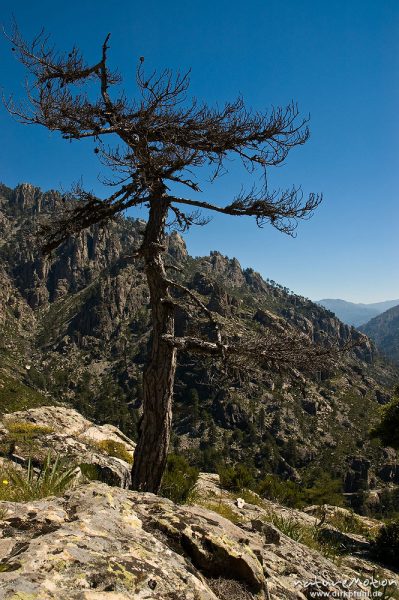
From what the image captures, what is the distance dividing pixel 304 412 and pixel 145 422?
168525 mm

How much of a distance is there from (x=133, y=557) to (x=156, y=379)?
430cm

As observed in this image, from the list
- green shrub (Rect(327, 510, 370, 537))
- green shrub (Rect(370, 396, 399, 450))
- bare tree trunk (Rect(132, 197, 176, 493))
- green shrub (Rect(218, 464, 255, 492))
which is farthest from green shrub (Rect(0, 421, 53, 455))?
green shrub (Rect(370, 396, 399, 450))

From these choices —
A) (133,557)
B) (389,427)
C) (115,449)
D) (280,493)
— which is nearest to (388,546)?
(280,493)

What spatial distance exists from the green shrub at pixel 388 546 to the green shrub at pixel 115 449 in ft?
25.9

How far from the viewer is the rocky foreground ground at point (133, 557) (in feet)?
7.50

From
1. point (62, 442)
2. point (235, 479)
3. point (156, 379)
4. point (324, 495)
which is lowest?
point (324, 495)

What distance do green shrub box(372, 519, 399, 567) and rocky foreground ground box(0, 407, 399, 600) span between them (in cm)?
744

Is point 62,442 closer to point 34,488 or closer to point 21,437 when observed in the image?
point 21,437

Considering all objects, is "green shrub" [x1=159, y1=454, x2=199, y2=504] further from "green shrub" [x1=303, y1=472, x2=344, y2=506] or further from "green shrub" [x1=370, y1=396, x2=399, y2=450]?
"green shrub" [x1=370, y1=396, x2=399, y2=450]

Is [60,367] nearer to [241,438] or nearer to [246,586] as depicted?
[241,438]

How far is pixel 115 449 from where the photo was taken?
13227mm

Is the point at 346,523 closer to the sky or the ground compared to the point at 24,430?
closer to the ground

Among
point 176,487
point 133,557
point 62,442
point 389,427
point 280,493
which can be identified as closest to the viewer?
point 133,557

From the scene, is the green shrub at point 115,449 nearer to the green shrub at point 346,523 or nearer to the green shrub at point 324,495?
the green shrub at point 346,523
